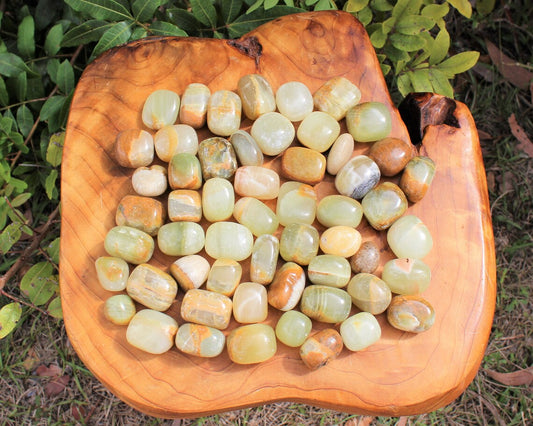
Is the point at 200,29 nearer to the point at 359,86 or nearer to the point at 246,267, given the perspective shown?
the point at 359,86

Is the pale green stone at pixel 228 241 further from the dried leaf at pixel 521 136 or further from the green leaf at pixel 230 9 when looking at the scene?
the dried leaf at pixel 521 136

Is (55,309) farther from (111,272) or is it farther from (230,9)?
(230,9)

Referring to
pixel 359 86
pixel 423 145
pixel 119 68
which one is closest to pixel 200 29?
pixel 119 68

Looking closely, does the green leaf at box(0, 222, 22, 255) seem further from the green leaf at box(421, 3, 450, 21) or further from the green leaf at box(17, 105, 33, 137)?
the green leaf at box(421, 3, 450, 21)

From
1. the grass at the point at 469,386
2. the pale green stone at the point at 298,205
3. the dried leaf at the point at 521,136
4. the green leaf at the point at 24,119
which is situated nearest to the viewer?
the pale green stone at the point at 298,205

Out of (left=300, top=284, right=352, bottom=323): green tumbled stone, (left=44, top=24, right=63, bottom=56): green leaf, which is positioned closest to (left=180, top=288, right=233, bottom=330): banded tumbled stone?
(left=300, top=284, right=352, bottom=323): green tumbled stone

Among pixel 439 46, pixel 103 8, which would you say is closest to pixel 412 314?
pixel 439 46

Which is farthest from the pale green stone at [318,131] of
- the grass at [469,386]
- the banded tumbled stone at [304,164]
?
the grass at [469,386]
